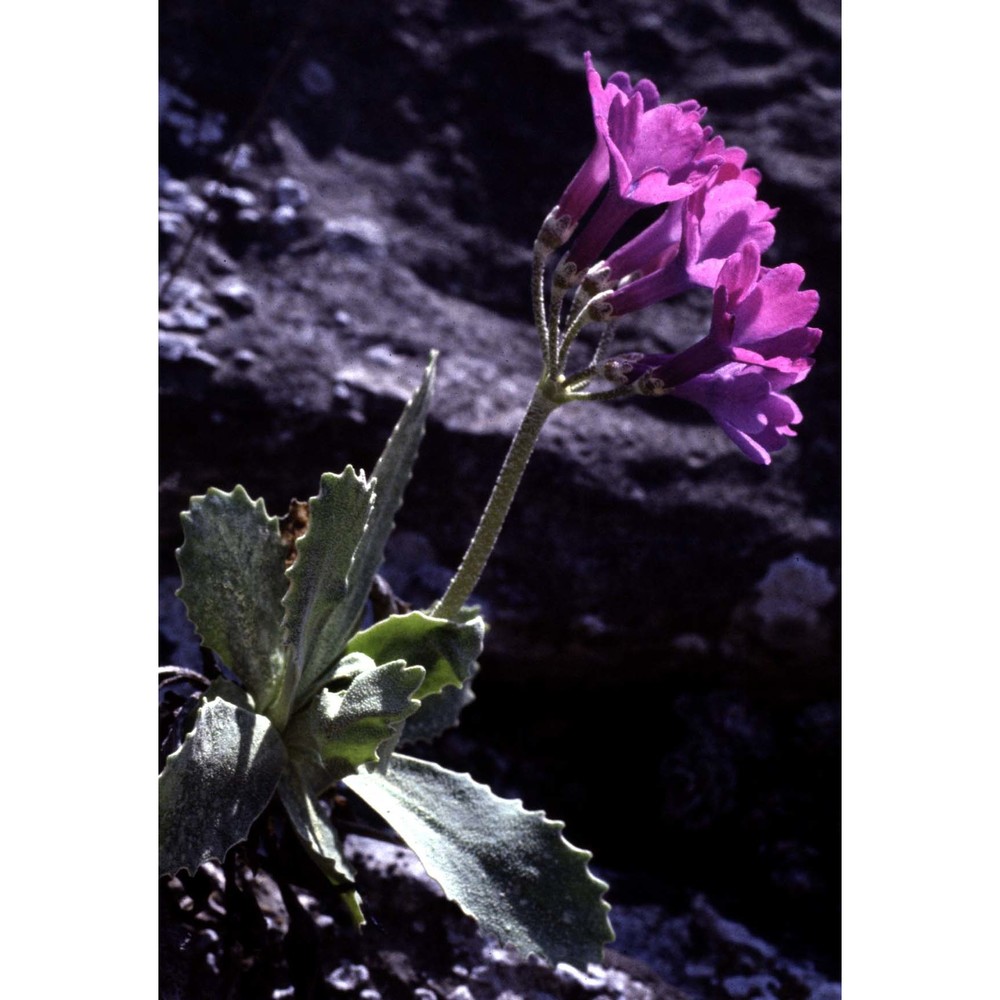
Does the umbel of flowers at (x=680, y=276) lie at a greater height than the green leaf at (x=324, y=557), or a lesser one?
greater

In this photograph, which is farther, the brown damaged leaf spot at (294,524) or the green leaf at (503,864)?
the brown damaged leaf spot at (294,524)

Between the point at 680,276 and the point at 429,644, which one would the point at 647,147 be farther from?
the point at 429,644

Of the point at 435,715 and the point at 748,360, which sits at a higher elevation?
the point at 748,360

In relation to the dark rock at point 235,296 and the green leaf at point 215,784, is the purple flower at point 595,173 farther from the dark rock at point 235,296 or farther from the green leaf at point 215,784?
the dark rock at point 235,296

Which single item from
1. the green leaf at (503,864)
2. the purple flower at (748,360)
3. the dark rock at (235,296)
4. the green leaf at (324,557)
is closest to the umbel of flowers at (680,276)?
the purple flower at (748,360)

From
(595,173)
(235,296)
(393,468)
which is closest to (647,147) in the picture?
(595,173)

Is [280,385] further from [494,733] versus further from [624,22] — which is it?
[624,22]

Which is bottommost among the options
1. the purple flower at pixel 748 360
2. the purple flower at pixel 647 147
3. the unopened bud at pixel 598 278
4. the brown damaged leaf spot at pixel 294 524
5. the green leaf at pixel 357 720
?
the green leaf at pixel 357 720
